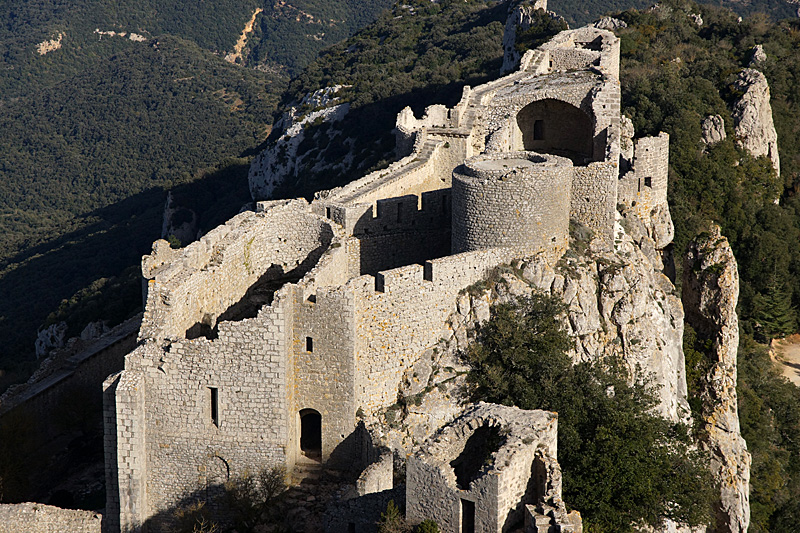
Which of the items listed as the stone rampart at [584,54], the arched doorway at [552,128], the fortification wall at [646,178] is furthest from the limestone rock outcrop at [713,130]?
the fortification wall at [646,178]

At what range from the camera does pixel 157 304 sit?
925 inches

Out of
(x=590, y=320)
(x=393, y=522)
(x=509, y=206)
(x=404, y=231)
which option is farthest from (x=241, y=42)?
(x=393, y=522)

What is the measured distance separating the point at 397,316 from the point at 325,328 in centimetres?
164

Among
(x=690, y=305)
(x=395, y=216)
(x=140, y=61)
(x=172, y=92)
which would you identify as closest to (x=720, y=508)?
(x=690, y=305)

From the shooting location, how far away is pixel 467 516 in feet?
59.6

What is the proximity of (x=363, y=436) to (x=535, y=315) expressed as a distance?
504cm

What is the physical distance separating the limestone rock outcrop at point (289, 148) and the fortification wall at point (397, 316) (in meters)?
35.4

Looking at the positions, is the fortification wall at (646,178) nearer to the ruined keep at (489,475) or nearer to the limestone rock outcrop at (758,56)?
the ruined keep at (489,475)

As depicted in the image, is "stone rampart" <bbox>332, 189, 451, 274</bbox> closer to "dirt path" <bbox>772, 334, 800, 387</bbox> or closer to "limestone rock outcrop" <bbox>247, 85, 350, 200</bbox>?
"dirt path" <bbox>772, 334, 800, 387</bbox>

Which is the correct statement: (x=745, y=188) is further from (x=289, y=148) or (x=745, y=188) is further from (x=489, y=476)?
(x=489, y=476)

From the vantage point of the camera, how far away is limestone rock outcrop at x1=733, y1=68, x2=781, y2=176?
49688 mm

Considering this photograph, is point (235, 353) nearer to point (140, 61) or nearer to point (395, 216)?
point (395, 216)

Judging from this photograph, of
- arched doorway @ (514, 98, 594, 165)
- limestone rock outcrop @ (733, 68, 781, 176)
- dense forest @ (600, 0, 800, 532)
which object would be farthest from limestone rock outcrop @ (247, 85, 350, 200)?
arched doorway @ (514, 98, 594, 165)

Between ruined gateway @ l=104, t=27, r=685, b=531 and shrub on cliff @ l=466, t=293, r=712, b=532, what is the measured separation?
1.36 meters
